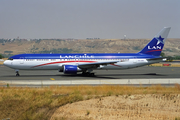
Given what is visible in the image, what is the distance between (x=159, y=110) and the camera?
Result: 68.3ft

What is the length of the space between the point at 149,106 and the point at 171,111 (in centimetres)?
200

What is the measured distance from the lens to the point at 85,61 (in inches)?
1695

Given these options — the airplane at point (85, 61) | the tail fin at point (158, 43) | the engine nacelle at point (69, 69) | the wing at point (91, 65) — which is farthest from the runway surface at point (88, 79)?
the tail fin at point (158, 43)

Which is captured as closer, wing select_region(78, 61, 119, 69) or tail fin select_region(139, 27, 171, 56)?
wing select_region(78, 61, 119, 69)

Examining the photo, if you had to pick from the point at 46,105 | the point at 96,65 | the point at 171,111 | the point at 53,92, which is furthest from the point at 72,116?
the point at 96,65

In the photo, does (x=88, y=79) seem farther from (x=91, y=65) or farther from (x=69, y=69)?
(x=69, y=69)

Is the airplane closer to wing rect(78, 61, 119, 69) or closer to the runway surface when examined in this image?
wing rect(78, 61, 119, 69)

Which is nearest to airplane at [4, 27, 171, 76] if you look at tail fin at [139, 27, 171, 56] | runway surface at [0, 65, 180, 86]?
tail fin at [139, 27, 171, 56]

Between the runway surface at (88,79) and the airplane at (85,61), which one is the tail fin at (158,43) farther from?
the runway surface at (88,79)

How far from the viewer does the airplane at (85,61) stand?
41.4 m

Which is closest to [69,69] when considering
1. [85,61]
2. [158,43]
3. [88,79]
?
[85,61]

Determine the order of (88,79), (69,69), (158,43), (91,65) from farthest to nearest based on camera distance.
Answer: (158,43)
(91,65)
(69,69)
(88,79)

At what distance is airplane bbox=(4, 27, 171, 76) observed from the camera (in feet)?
136

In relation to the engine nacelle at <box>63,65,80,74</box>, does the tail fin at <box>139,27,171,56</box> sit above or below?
above
